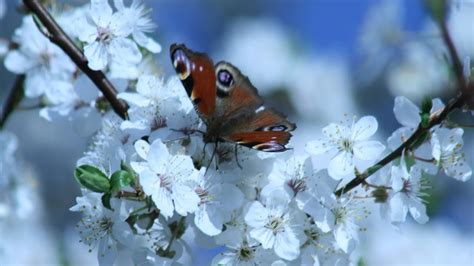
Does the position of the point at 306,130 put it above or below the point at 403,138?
below

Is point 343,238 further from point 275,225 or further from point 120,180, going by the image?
point 120,180

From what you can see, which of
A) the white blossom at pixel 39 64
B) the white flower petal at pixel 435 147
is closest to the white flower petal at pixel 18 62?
the white blossom at pixel 39 64

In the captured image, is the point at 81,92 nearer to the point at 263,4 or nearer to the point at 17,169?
the point at 17,169

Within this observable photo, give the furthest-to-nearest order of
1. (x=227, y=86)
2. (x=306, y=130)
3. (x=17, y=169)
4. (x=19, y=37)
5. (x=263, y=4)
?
(x=263, y=4), (x=306, y=130), (x=17, y=169), (x=19, y=37), (x=227, y=86)

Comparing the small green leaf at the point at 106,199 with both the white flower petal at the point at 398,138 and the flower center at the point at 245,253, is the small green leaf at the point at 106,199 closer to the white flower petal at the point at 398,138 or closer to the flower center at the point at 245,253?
the flower center at the point at 245,253

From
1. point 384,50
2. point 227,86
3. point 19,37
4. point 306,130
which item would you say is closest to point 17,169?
point 19,37

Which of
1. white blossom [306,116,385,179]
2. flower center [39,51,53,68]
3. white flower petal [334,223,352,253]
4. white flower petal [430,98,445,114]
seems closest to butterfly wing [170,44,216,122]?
white blossom [306,116,385,179]
